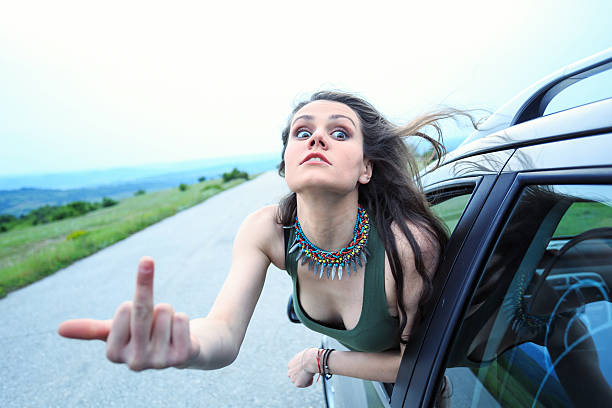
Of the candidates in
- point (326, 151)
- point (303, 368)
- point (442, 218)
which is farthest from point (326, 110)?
point (303, 368)

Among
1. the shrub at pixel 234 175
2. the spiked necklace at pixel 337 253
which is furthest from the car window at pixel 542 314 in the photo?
the shrub at pixel 234 175

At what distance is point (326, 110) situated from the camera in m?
1.37

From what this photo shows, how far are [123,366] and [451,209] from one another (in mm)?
3289

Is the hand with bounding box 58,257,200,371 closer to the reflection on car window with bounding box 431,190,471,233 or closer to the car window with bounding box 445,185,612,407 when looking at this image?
the car window with bounding box 445,185,612,407

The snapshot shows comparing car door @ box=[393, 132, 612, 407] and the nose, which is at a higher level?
the nose

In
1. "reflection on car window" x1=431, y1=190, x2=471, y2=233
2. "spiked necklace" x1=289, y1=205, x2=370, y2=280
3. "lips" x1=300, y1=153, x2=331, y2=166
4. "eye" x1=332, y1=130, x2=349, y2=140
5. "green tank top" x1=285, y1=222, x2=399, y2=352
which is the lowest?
"green tank top" x1=285, y1=222, x2=399, y2=352

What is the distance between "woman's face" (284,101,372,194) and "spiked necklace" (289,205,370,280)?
5.7 inches

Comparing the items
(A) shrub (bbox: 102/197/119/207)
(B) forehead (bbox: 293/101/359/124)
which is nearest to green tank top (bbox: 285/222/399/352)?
(B) forehead (bbox: 293/101/359/124)

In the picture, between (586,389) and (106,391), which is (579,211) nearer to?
(586,389)

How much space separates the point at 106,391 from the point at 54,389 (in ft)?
1.48

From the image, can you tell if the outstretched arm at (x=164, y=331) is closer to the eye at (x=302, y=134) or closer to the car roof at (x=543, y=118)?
the eye at (x=302, y=134)

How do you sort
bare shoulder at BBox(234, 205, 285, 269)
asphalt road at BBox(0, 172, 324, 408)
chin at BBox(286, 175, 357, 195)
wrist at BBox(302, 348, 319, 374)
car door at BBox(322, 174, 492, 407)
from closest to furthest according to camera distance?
car door at BBox(322, 174, 492, 407) → chin at BBox(286, 175, 357, 195) → bare shoulder at BBox(234, 205, 285, 269) → wrist at BBox(302, 348, 319, 374) → asphalt road at BBox(0, 172, 324, 408)

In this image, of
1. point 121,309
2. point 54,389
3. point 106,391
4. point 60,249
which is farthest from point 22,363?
point 60,249

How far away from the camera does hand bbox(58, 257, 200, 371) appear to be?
727mm
